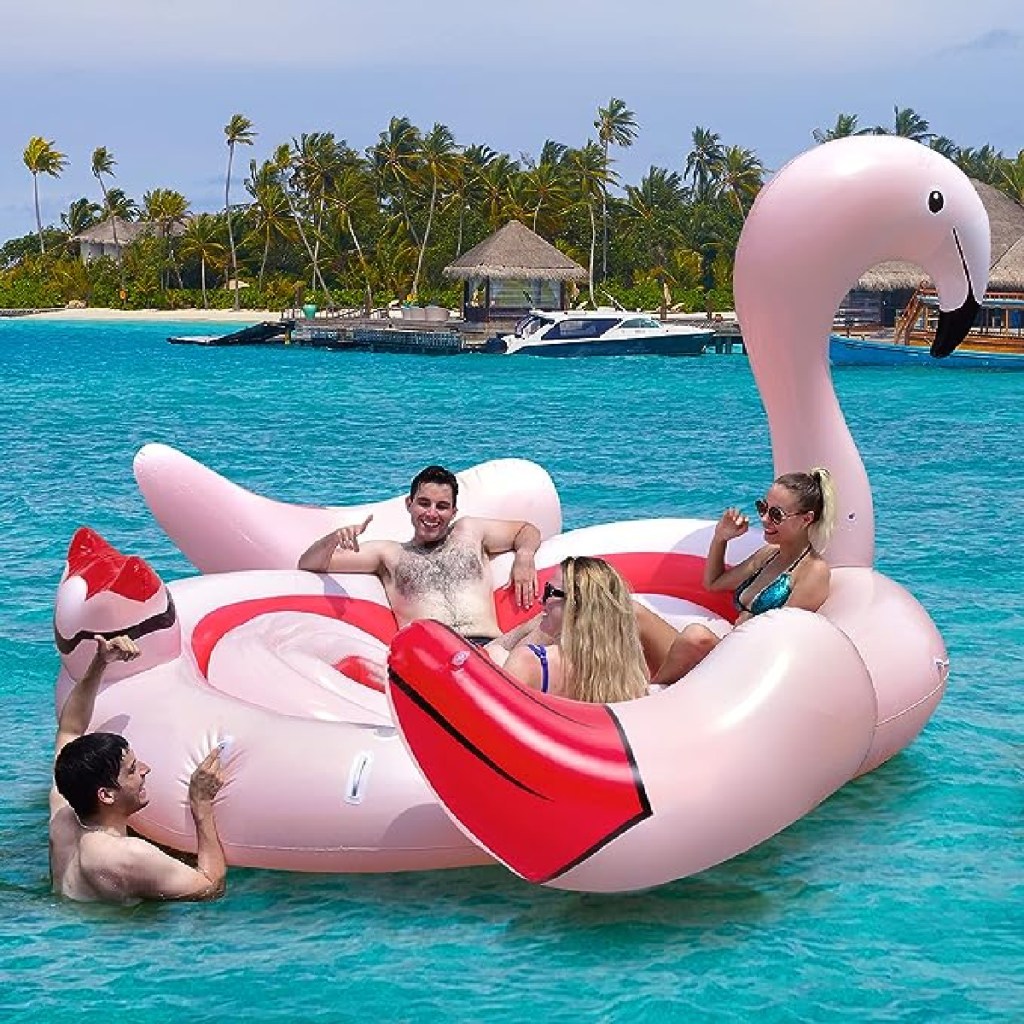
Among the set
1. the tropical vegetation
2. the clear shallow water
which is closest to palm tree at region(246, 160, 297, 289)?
the tropical vegetation

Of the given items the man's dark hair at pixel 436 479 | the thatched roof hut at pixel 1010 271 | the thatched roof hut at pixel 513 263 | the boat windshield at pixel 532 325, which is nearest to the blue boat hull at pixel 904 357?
the thatched roof hut at pixel 1010 271

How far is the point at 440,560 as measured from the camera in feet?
19.5

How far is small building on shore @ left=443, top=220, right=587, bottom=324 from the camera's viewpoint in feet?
147

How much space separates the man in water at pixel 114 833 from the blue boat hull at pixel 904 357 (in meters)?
27.7

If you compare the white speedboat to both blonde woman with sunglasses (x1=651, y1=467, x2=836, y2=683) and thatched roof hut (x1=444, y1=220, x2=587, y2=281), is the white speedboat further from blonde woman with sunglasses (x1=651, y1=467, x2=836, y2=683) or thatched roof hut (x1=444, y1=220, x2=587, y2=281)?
blonde woman with sunglasses (x1=651, y1=467, x2=836, y2=683)

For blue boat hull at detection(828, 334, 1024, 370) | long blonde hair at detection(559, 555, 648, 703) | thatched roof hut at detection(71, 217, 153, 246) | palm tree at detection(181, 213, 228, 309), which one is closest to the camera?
long blonde hair at detection(559, 555, 648, 703)

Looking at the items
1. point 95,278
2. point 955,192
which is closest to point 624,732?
point 955,192

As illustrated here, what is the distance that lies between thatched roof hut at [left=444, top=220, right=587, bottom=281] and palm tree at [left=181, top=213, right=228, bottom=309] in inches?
966

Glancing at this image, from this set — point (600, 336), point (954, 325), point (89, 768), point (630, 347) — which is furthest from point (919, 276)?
point (89, 768)

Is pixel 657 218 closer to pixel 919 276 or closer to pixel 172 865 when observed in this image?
pixel 919 276

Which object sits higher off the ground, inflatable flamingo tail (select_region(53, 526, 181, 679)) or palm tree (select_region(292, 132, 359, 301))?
palm tree (select_region(292, 132, 359, 301))

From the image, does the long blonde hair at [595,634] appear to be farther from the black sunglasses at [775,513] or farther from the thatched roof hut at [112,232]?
the thatched roof hut at [112,232]

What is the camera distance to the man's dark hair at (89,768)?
14.5ft

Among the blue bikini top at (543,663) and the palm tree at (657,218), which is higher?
the palm tree at (657,218)
